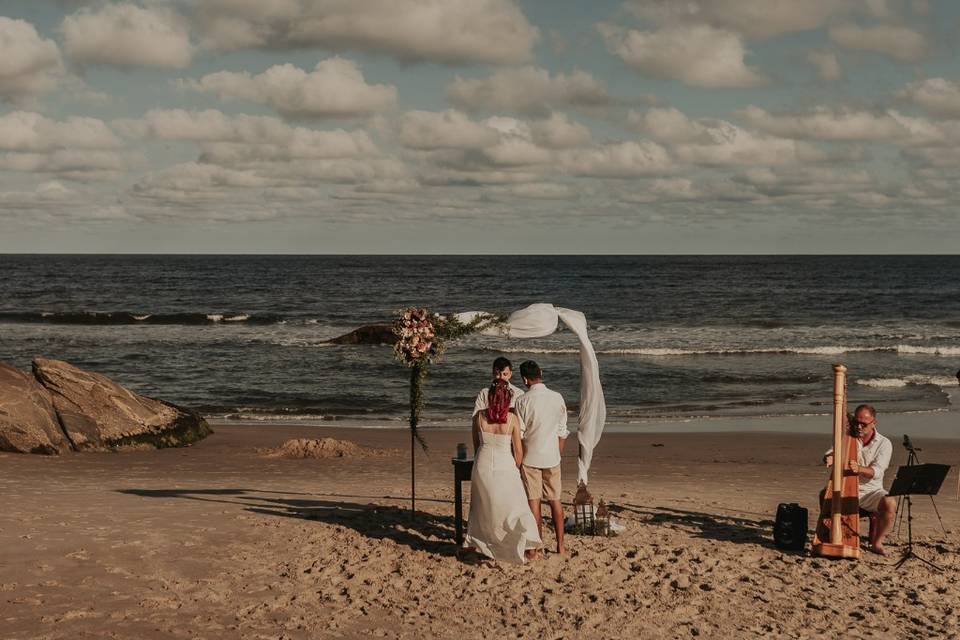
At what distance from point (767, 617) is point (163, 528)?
6.21 m

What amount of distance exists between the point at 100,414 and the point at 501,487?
10.3 meters

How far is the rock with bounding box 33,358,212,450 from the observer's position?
1609cm

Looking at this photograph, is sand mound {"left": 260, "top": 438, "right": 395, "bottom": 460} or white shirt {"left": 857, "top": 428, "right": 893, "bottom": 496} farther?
sand mound {"left": 260, "top": 438, "right": 395, "bottom": 460}

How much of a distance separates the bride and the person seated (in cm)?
310

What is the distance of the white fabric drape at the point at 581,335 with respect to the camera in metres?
10.4

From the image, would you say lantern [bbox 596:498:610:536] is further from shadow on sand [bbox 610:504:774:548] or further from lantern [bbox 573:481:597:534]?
shadow on sand [bbox 610:504:774:548]

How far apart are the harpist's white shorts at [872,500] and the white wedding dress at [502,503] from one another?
3.45 metres

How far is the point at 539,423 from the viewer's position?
29.8 feet

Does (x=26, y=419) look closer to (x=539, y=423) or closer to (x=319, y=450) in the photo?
(x=319, y=450)

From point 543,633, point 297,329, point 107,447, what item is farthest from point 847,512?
point 297,329

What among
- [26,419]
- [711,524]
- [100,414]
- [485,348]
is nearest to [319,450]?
[100,414]

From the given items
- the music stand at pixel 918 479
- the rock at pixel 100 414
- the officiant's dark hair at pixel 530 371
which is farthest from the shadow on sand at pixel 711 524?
the rock at pixel 100 414

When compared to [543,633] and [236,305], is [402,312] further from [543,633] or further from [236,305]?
[236,305]

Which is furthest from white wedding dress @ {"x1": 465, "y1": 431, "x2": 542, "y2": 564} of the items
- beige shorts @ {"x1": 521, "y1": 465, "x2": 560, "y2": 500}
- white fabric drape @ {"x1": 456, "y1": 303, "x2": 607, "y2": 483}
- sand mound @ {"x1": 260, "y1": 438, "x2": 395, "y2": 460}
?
sand mound @ {"x1": 260, "y1": 438, "x2": 395, "y2": 460}
